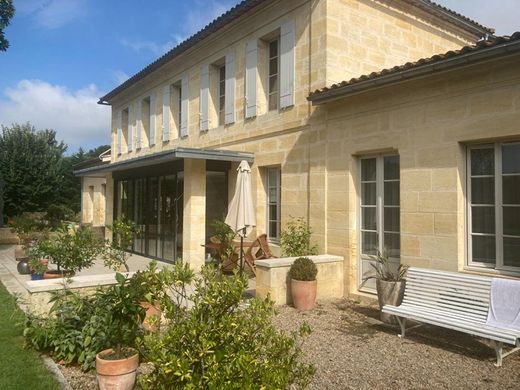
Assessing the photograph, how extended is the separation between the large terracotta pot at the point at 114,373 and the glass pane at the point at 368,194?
5.05m

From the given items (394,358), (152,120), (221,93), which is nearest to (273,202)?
(221,93)

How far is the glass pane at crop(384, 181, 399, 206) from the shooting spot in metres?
6.92

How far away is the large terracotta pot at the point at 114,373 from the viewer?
3.54m

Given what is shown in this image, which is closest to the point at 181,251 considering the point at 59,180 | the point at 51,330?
the point at 51,330

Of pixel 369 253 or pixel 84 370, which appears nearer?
pixel 84 370

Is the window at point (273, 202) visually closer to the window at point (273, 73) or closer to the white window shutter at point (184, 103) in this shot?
the window at point (273, 73)

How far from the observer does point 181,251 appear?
1104 centimetres

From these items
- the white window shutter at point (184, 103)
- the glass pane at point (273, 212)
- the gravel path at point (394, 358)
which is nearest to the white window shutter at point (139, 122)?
the white window shutter at point (184, 103)

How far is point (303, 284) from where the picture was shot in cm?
654

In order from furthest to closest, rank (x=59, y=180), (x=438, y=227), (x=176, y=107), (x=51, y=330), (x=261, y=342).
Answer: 1. (x=59, y=180)
2. (x=176, y=107)
3. (x=438, y=227)
4. (x=51, y=330)
5. (x=261, y=342)

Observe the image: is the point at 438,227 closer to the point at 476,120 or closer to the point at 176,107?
the point at 476,120

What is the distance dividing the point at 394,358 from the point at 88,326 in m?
3.35

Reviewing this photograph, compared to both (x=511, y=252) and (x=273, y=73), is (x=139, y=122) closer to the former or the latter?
(x=273, y=73)

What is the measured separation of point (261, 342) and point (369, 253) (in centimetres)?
506
